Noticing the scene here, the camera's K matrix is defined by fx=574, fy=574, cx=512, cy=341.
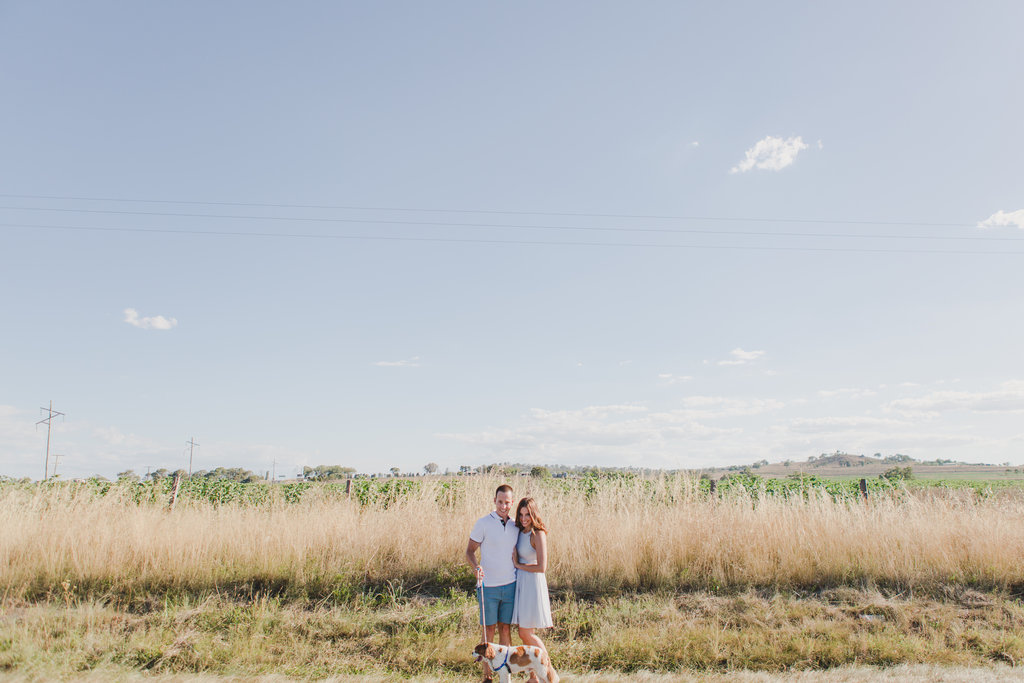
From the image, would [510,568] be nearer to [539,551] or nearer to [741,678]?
[539,551]

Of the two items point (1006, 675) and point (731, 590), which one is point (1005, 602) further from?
point (731, 590)

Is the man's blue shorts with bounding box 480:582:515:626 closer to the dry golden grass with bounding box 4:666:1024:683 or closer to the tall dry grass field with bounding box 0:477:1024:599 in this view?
the dry golden grass with bounding box 4:666:1024:683

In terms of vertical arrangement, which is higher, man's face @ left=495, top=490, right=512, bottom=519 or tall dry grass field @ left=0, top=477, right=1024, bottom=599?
man's face @ left=495, top=490, right=512, bottom=519

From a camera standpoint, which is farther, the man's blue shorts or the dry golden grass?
the dry golden grass

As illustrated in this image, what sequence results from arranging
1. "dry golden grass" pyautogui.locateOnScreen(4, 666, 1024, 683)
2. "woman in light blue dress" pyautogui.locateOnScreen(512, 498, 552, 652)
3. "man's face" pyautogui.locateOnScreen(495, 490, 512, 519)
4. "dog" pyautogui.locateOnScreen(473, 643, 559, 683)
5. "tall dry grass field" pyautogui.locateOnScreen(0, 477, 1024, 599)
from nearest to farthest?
"dog" pyautogui.locateOnScreen(473, 643, 559, 683) < "woman in light blue dress" pyautogui.locateOnScreen(512, 498, 552, 652) < "man's face" pyautogui.locateOnScreen(495, 490, 512, 519) < "dry golden grass" pyautogui.locateOnScreen(4, 666, 1024, 683) < "tall dry grass field" pyautogui.locateOnScreen(0, 477, 1024, 599)

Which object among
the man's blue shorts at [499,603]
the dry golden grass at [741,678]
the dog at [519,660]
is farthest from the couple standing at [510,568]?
the dry golden grass at [741,678]

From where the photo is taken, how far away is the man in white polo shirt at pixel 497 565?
5.29 meters

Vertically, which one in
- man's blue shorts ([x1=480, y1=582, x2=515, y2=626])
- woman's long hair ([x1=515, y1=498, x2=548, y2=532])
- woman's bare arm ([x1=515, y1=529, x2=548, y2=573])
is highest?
woman's long hair ([x1=515, y1=498, x2=548, y2=532])

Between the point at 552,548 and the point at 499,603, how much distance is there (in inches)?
154

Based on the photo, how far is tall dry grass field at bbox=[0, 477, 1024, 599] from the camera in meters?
8.51

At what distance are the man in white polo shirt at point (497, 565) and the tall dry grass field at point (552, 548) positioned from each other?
133 inches

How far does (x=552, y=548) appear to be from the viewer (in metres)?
9.09

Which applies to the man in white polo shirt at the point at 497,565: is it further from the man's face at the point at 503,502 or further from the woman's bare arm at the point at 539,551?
the woman's bare arm at the point at 539,551

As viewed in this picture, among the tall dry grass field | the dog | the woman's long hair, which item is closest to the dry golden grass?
the dog
